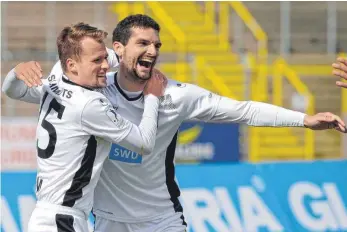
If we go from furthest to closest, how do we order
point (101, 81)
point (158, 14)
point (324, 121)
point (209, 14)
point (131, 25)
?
point (209, 14)
point (158, 14)
point (131, 25)
point (324, 121)
point (101, 81)

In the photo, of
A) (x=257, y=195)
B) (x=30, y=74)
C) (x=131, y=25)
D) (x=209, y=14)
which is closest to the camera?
(x=30, y=74)

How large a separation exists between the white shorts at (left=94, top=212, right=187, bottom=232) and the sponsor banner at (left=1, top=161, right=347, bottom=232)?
10.1ft

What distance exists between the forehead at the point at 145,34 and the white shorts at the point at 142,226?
117 cm

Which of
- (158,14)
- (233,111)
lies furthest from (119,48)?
(158,14)

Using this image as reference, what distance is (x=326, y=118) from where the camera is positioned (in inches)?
225

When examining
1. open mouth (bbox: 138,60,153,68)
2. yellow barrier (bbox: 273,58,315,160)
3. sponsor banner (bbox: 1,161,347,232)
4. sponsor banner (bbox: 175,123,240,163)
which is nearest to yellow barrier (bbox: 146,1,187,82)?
yellow barrier (bbox: 273,58,315,160)

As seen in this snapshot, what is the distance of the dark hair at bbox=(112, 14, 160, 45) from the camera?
5.89 meters

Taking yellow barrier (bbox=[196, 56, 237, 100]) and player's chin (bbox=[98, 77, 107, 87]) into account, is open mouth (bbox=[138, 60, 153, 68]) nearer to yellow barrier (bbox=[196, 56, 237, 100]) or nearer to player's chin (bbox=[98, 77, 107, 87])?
player's chin (bbox=[98, 77, 107, 87])

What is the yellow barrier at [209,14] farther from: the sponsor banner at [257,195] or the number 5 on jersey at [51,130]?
the number 5 on jersey at [51,130]

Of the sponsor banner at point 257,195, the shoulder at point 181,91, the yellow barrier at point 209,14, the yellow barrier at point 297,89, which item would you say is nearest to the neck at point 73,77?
the shoulder at point 181,91

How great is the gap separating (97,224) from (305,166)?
3870 millimetres

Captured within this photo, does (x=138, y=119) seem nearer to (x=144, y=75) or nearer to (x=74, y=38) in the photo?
(x=144, y=75)

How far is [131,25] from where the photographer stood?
5.93m

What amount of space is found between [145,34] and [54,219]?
136 cm
